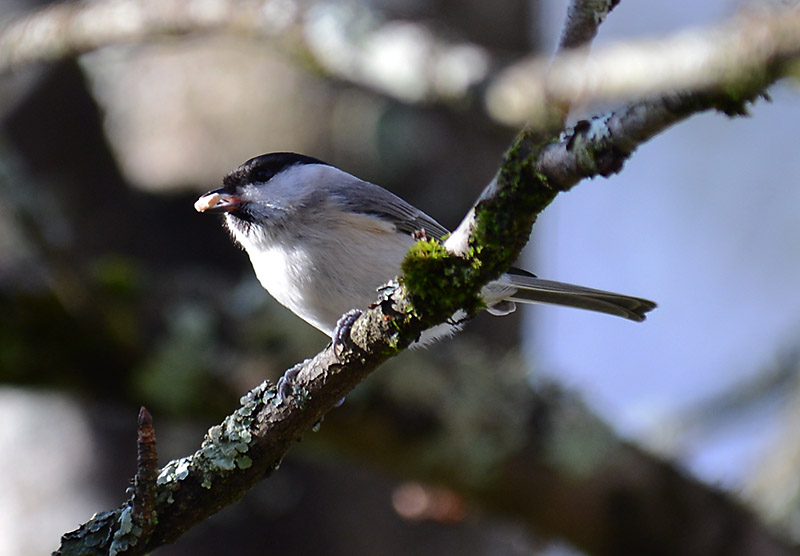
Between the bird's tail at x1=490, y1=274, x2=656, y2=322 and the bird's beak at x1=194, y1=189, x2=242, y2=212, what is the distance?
2.25 ft

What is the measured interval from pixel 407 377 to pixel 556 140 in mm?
1696

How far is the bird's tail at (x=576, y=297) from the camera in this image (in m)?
1.97

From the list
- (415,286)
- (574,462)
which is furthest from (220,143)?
(415,286)

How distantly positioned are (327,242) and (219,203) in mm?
334

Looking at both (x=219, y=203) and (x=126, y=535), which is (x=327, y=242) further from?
(x=126, y=535)

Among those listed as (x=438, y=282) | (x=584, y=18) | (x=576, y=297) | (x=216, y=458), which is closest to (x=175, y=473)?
(x=216, y=458)

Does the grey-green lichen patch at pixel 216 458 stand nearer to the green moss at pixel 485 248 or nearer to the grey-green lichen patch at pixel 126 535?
the grey-green lichen patch at pixel 126 535

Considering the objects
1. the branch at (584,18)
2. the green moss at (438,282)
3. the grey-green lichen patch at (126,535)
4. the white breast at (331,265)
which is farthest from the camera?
the white breast at (331,265)

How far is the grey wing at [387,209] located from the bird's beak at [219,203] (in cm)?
27

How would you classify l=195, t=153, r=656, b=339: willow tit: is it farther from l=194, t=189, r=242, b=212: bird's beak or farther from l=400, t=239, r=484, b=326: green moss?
l=400, t=239, r=484, b=326: green moss

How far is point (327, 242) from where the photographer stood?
1.92m

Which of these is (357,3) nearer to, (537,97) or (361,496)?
(537,97)

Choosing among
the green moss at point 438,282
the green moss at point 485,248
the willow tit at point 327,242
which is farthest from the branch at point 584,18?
the willow tit at point 327,242

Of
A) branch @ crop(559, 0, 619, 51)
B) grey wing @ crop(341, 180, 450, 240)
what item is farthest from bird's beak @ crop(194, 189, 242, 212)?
branch @ crop(559, 0, 619, 51)
